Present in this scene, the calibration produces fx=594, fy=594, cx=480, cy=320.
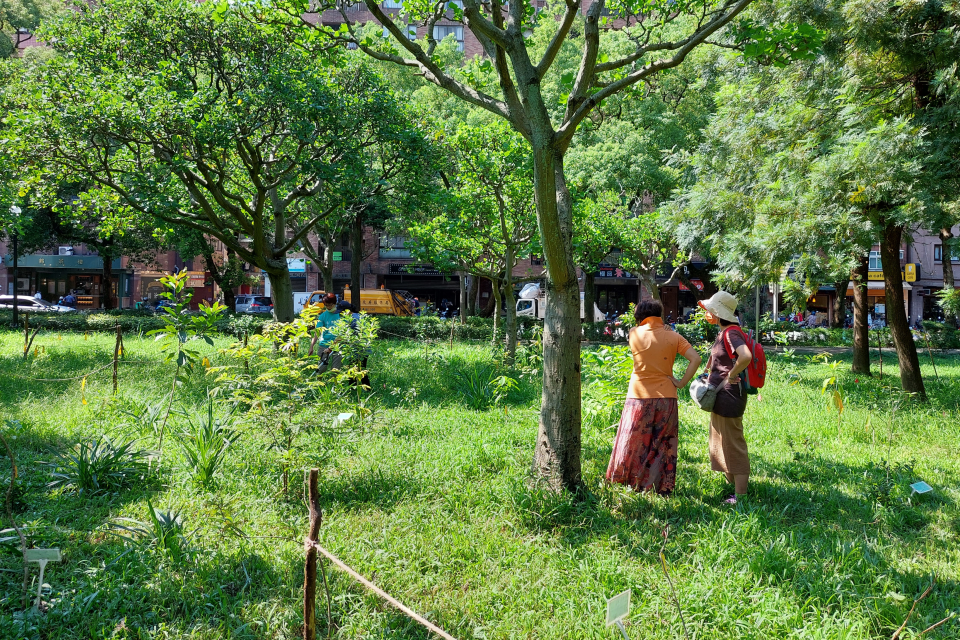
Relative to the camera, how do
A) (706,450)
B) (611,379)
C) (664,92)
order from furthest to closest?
(664,92), (611,379), (706,450)

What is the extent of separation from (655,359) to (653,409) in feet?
1.22

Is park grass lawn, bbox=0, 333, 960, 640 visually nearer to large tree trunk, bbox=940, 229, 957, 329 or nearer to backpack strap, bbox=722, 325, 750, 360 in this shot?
backpack strap, bbox=722, 325, 750, 360

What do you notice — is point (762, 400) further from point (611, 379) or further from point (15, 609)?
point (15, 609)

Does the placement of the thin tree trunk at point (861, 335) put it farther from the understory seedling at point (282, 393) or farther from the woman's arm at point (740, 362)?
the understory seedling at point (282, 393)

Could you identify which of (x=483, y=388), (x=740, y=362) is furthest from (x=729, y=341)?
(x=483, y=388)

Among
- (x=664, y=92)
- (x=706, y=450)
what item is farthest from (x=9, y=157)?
(x=664, y=92)

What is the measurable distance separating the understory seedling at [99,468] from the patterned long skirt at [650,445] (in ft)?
12.4

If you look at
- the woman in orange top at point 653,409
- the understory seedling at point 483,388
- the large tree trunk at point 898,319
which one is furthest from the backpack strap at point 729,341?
the large tree trunk at point 898,319

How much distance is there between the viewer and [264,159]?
1123 centimetres

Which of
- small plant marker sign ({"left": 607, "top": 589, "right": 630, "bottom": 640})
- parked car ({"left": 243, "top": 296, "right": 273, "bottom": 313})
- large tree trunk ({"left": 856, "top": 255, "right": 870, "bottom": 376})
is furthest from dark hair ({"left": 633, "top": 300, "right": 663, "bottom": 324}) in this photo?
parked car ({"left": 243, "top": 296, "right": 273, "bottom": 313})

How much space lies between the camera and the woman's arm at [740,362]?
4.22 m

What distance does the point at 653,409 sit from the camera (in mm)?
4410

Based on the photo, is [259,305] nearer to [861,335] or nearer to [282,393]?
[861,335]

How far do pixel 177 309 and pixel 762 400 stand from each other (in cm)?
790
